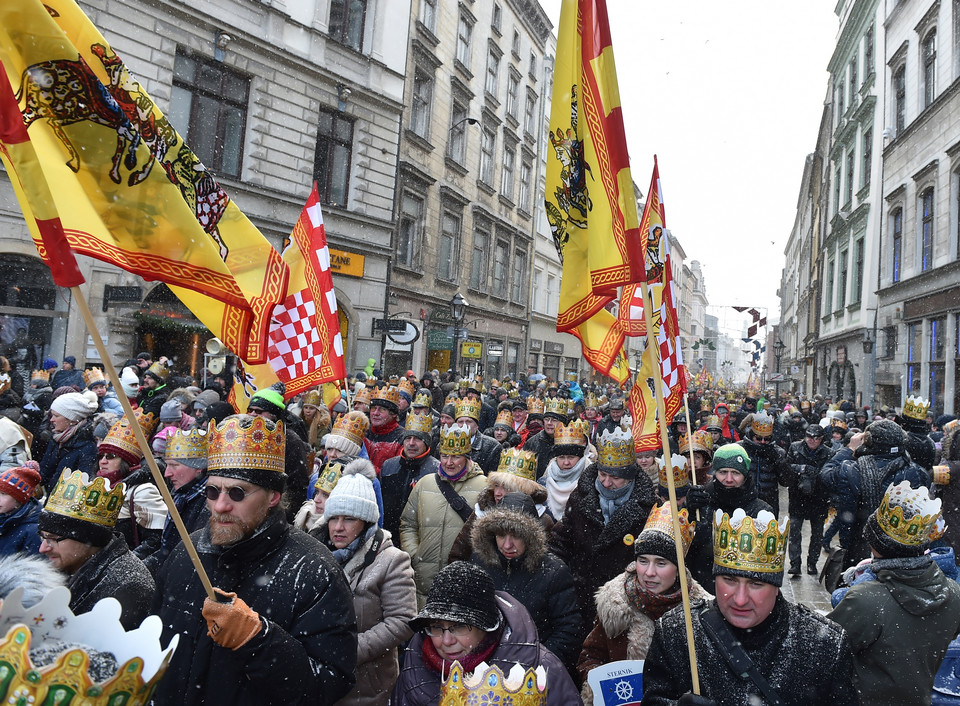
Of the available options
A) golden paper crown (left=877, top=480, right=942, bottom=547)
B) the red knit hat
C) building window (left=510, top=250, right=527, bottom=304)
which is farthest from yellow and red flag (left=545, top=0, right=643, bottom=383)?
building window (left=510, top=250, right=527, bottom=304)

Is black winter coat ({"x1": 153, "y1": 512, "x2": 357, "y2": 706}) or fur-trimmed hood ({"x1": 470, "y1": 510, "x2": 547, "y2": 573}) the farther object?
fur-trimmed hood ({"x1": 470, "y1": 510, "x2": 547, "y2": 573})

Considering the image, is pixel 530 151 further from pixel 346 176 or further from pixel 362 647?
pixel 362 647

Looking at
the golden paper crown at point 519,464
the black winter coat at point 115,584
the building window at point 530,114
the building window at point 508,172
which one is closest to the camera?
the black winter coat at point 115,584

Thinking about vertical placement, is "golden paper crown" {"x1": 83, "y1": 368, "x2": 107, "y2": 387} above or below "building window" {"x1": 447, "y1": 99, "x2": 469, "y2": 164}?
below

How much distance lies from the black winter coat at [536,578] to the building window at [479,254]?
2455 cm

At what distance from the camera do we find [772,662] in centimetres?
232

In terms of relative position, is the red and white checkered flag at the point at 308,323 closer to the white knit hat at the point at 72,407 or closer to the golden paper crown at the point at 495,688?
the white knit hat at the point at 72,407

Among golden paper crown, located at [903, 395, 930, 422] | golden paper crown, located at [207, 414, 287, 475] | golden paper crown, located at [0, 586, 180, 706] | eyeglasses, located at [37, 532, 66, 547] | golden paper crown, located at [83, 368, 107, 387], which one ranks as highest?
golden paper crown, located at [903, 395, 930, 422]

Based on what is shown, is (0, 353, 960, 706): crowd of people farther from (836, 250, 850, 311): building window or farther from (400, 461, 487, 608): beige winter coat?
(836, 250, 850, 311): building window

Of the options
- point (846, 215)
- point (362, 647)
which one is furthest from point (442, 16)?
point (362, 647)

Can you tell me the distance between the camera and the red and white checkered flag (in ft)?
18.1

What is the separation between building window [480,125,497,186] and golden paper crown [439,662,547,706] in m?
27.7

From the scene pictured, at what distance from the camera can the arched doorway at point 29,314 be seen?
515 inches

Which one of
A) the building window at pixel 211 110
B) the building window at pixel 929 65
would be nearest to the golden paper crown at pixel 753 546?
the building window at pixel 211 110
